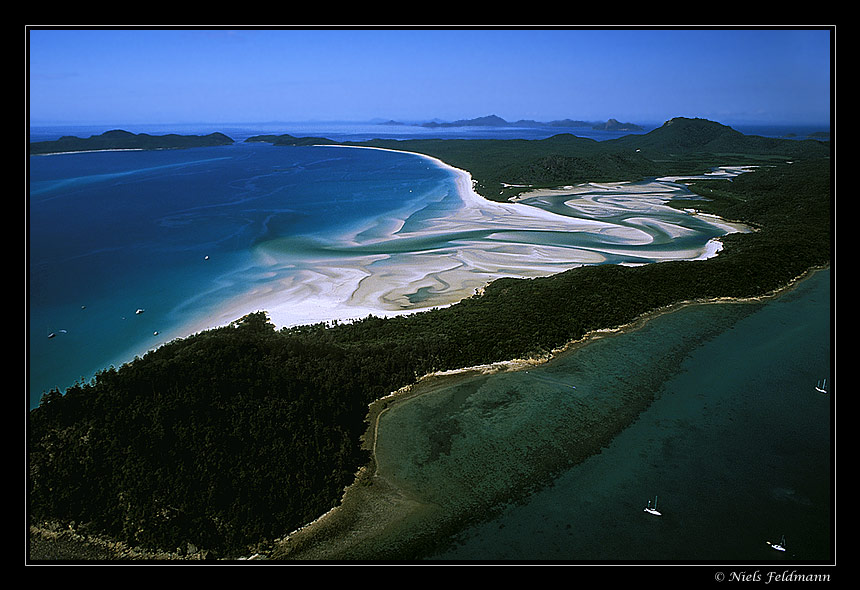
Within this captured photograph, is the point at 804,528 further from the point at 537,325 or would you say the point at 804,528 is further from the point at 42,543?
the point at 42,543

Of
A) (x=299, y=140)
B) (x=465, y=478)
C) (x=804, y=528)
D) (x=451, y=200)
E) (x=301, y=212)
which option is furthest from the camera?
(x=299, y=140)

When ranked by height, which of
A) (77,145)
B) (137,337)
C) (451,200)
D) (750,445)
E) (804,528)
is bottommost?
(804,528)

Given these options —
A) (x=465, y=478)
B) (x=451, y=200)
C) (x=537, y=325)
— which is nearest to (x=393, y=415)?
(x=465, y=478)

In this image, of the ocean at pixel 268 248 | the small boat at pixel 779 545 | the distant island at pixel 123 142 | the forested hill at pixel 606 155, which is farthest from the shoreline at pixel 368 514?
the distant island at pixel 123 142

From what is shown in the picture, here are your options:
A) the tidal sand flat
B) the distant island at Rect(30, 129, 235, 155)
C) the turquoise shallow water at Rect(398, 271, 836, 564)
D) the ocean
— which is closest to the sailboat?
the turquoise shallow water at Rect(398, 271, 836, 564)

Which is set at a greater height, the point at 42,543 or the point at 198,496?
the point at 198,496

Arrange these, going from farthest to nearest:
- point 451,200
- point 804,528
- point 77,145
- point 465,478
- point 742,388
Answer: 1. point 77,145
2. point 451,200
3. point 742,388
4. point 465,478
5. point 804,528

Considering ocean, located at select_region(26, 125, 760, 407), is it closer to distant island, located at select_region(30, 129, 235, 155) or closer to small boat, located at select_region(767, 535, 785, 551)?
small boat, located at select_region(767, 535, 785, 551)

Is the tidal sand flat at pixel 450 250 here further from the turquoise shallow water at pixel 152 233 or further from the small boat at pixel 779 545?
the small boat at pixel 779 545
